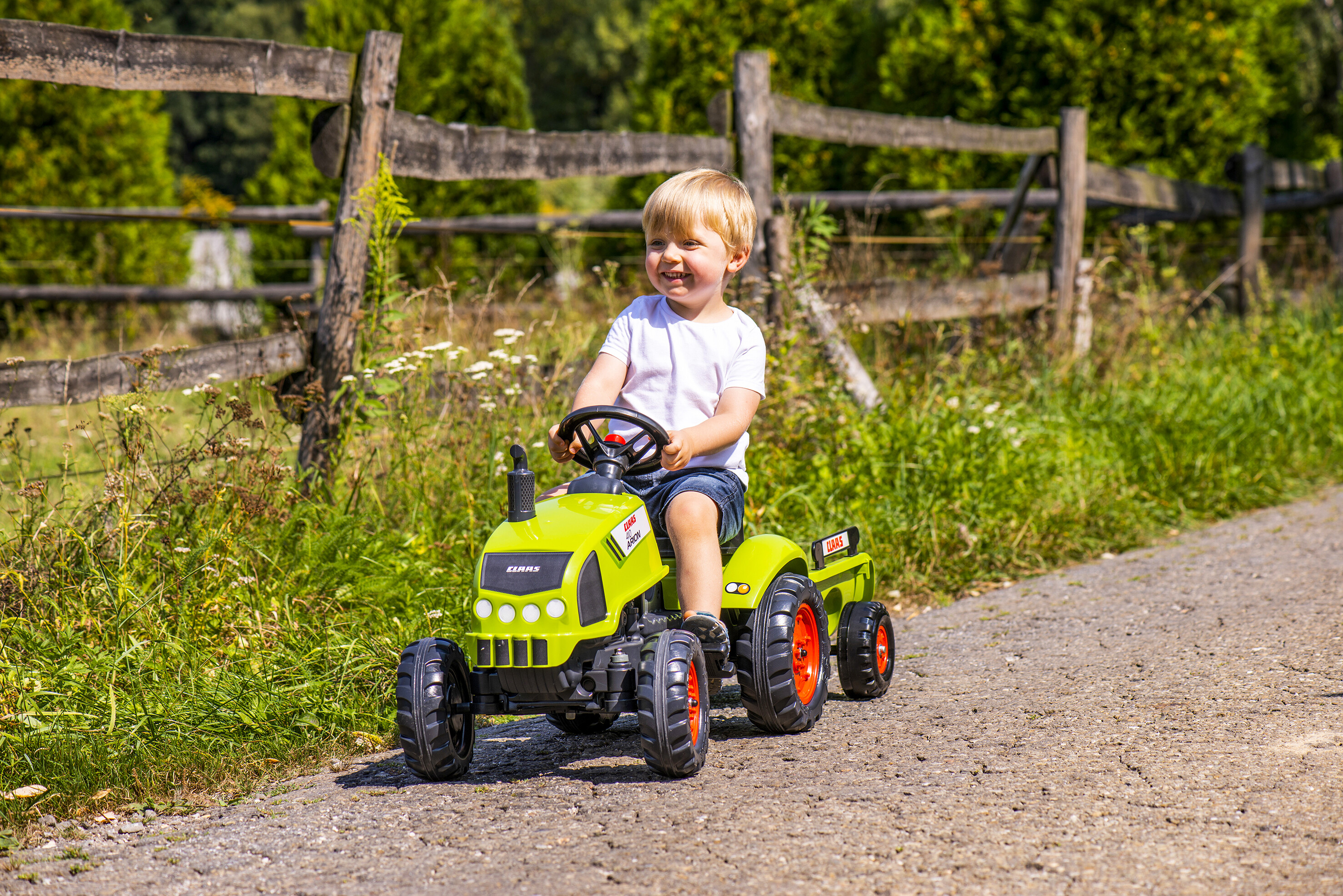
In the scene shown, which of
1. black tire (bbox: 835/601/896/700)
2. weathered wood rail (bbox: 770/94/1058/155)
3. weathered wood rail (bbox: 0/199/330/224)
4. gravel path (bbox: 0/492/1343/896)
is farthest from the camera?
weathered wood rail (bbox: 0/199/330/224)

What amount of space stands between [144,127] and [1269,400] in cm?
1099

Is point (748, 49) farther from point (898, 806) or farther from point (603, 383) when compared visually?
point (898, 806)

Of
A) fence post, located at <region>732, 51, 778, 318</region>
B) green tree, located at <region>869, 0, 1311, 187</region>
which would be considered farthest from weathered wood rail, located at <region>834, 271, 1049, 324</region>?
green tree, located at <region>869, 0, 1311, 187</region>

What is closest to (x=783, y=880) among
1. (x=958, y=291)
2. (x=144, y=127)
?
(x=958, y=291)

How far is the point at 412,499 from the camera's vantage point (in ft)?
13.0

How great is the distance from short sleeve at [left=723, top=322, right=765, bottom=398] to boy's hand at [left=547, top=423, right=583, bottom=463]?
41 centimetres

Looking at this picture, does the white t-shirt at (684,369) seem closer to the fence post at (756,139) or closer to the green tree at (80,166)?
the fence post at (756,139)

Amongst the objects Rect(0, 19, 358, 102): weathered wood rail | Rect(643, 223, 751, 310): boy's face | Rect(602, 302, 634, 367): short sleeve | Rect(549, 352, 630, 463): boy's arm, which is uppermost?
Rect(0, 19, 358, 102): weathered wood rail

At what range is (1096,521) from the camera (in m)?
4.84

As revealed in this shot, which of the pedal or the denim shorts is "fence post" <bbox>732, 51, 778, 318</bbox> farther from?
the pedal

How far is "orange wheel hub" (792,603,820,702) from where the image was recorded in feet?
9.34

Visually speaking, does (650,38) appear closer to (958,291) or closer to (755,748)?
(958,291)

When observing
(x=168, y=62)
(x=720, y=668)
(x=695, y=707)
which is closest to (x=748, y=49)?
(x=168, y=62)

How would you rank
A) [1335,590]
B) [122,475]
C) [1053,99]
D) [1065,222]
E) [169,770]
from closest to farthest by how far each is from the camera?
[169,770]
[122,475]
[1335,590]
[1065,222]
[1053,99]
